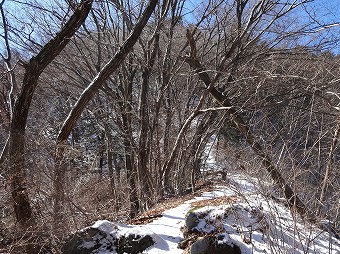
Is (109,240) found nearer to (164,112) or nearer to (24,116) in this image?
(24,116)

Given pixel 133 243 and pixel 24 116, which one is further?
pixel 24 116

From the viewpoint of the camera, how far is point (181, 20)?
9875 millimetres

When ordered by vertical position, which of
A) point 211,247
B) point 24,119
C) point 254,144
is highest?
point 24,119

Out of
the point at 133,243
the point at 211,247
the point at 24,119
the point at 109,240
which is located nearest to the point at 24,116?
the point at 24,119

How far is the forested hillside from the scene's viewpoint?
524 cm

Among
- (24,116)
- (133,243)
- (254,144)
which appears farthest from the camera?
(254,144)

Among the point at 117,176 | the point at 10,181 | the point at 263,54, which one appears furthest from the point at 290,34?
the point at 117,176

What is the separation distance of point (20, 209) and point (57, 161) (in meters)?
0.94

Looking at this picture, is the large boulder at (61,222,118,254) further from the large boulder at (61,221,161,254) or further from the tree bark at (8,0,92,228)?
the tree bark at (8,0,92,228)

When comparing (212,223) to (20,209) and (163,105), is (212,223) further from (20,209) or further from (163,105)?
(163,105)

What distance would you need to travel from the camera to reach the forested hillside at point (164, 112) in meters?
5.24

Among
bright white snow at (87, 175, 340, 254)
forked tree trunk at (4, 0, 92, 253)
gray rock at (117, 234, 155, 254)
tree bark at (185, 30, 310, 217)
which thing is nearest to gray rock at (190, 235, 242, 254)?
bright white snow at (87, 175, 340, 254)

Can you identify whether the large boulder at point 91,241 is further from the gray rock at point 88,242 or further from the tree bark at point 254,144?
the tree bark at point 254,144

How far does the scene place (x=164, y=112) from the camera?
10.7 meters
